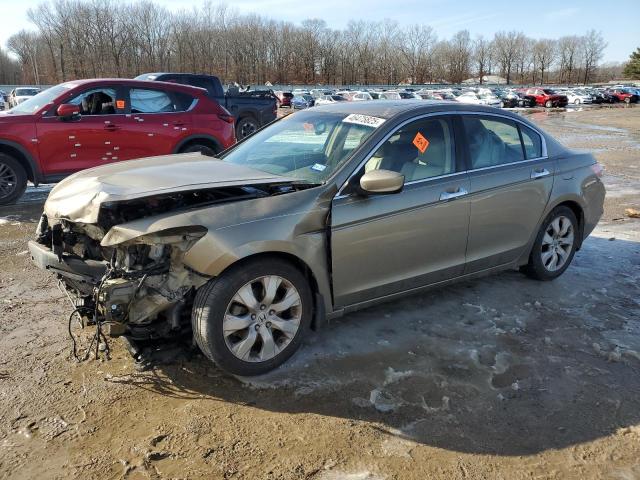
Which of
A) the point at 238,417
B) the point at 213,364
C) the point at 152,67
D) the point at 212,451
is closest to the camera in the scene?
the point at 212,451

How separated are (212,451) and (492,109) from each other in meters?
3.63

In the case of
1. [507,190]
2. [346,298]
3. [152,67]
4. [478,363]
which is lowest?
[478,363]

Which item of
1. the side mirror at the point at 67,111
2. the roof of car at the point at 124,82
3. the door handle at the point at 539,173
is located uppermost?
the roof of car at the point at 124,82

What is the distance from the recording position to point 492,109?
4770 mm

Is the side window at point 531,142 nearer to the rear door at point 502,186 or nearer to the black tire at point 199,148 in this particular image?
the rear door at point 502,186

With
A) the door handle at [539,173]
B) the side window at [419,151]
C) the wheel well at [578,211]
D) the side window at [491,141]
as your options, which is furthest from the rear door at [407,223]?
the wheel well at [578,211]

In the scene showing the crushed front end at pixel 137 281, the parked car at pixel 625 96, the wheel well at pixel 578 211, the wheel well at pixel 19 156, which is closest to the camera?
the crushed front end at pixel 137 281

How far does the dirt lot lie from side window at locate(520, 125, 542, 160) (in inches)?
52.6

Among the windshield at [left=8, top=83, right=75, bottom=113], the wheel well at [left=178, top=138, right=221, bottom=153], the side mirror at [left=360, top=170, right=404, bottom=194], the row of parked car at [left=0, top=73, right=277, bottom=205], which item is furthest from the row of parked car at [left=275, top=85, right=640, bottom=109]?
the side mirror at [left=360, top=170, right=404, bottom=194]

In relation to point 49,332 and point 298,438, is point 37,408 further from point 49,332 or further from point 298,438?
point 298,438

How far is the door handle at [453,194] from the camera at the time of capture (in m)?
4.12

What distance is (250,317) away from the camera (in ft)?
11.0

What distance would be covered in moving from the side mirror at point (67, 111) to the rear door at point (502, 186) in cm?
609

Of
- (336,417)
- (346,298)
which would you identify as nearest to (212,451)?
(336,417)
